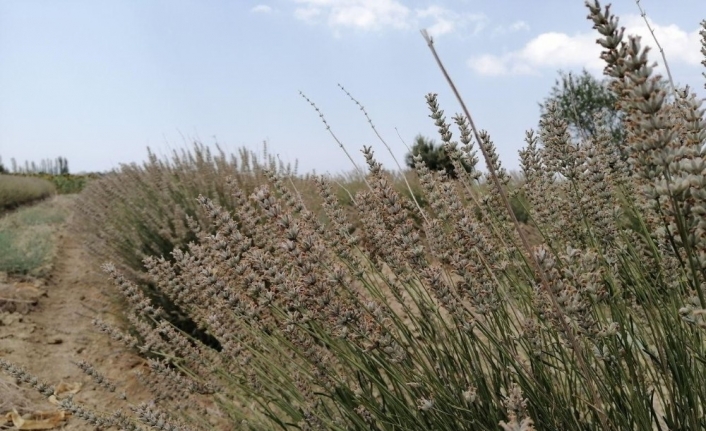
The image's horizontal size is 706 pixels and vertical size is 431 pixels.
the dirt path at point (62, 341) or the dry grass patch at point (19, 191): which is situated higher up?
the dry grass patch at point (19, 191)

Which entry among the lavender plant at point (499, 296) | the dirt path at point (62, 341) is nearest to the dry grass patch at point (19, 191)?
the dirt path at point (62, 341)

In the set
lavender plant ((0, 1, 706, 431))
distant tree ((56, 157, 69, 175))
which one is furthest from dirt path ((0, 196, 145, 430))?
distant tree ((56, 157, 69, 175))

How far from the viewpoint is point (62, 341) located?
602cm

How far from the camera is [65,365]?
5441mm

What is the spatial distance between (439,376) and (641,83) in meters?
1.26

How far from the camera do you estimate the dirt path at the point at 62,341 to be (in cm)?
479

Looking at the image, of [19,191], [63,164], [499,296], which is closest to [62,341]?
[499,296]

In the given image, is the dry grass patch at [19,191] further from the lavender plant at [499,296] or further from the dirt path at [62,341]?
the lavender plant at [499,296]

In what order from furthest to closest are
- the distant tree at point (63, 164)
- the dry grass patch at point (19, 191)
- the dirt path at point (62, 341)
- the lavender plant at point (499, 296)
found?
the distant tree at point (63, 164) → the dry grass patch at point (19, 191) → the dirt path at point (62, 341) → the lavender plant at point (499, 296)

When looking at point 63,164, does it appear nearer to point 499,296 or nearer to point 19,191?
point 19,191

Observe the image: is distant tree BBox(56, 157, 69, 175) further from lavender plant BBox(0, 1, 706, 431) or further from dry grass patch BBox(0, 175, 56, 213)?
lavender plant BBox(0, 1, 706, 431)

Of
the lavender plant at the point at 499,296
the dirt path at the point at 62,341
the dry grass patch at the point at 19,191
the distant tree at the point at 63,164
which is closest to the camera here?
the lavender plant at the point at 499,296

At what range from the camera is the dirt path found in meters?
4.79

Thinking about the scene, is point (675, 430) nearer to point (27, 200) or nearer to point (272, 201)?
point (272, 201)
